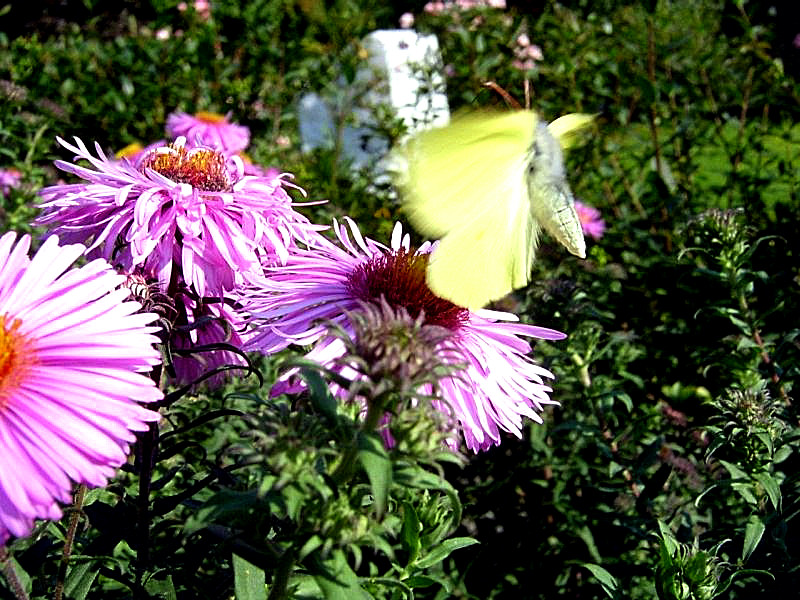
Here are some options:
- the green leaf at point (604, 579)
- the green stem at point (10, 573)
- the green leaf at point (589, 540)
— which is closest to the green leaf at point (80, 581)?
the green stem at point (10, 573)

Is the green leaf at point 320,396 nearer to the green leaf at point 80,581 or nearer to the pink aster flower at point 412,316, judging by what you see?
the pink aster flower at point 412,316

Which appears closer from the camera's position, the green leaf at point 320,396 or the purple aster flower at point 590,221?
the green leaf at point 320,396

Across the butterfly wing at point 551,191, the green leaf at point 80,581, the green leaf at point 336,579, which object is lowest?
the green leaf at point 80,581

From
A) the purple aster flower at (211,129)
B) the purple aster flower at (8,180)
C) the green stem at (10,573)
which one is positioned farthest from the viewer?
the purple aster flower at (211,129)

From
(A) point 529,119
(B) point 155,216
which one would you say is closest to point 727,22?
(A) point 529,119

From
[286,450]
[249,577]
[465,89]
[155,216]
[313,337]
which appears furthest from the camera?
[465,89]

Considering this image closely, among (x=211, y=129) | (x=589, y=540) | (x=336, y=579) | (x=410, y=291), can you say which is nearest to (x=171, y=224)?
(x=410, y=291)

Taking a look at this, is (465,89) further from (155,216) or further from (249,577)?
(249,577)
